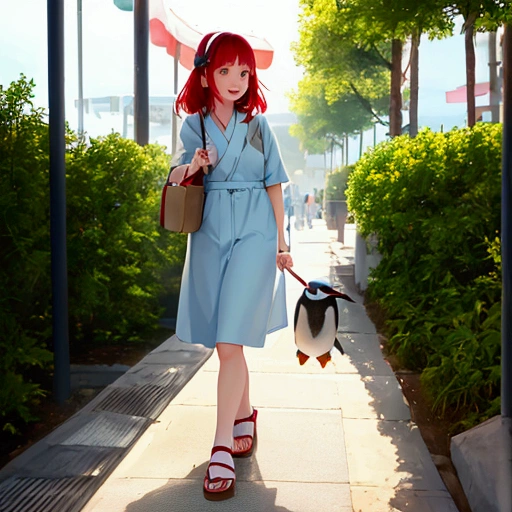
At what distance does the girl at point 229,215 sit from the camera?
135 inches

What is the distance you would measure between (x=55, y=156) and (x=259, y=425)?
203 cm

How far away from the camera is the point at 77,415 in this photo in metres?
4.40

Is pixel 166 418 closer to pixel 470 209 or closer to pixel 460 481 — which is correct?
pixel 460 481

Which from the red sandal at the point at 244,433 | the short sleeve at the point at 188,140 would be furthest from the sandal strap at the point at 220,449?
the short sleeve at the point at 188,140

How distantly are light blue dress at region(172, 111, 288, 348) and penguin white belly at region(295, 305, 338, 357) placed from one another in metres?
0.16

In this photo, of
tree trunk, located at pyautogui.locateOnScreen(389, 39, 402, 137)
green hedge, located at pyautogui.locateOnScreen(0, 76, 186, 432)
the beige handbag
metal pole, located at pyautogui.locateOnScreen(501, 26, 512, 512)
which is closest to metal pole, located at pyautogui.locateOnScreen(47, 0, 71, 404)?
green hedge, located at pyautogui.locateOnScreen(0, 76, 186, 432)

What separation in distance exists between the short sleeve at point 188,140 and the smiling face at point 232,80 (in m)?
0.19

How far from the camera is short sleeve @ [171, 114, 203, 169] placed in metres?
3.55

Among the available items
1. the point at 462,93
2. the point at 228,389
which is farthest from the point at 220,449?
the point at 462,93

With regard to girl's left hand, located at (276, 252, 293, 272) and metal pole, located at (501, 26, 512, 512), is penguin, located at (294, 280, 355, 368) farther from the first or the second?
metal pole, located at (501, 26, 512, 512)

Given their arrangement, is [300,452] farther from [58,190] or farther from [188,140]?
[58,190]

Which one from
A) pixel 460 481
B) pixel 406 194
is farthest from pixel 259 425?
pixel 406 194

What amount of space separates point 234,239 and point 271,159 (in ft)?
1.42

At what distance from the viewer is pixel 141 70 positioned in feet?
29.5
